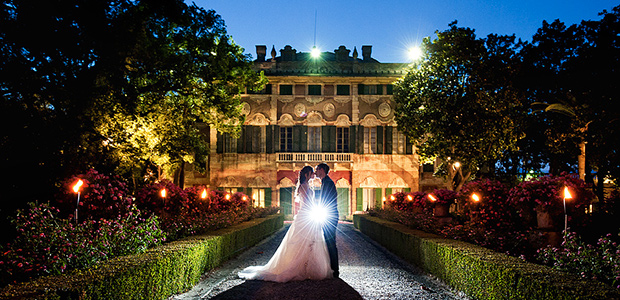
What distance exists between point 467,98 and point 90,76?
48.2ft

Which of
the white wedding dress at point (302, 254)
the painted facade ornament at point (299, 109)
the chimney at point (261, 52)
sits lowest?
the white wedding dress at point (302, 254)

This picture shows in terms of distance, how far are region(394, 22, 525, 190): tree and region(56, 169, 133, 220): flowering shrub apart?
1513cm

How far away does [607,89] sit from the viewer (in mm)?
20141

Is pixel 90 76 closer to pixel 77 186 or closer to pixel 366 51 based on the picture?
pixel 77 186

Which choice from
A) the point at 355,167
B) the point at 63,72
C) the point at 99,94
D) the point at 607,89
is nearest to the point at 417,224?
the point at 99,94

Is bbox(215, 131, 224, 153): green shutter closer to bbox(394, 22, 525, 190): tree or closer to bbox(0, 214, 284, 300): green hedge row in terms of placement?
bbox(394, 22, 525, 190): tree

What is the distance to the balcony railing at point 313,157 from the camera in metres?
31.5

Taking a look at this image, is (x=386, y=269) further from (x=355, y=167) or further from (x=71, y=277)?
(x=355, y=167)

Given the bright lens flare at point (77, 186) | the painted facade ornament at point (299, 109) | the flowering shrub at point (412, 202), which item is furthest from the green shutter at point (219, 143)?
the bright lens flare at point (77, 186)

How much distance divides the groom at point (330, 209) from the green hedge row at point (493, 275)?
1.76 meters

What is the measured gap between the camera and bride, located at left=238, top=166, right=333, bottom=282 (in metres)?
7.51

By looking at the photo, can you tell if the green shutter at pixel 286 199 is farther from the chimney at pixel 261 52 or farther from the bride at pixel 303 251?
the bride at pixel 303 251

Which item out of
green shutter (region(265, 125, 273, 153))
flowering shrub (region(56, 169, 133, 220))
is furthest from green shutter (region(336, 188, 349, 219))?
flowering shrub (region(56, 169, 133, 220))

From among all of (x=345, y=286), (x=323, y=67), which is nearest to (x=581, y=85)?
(x=323, y=67)
